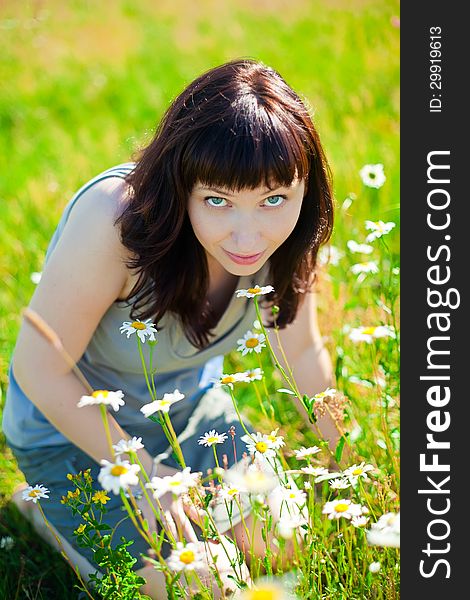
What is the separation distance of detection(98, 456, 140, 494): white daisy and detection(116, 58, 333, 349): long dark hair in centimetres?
53

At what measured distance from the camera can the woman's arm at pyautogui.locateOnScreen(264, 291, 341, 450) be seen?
200cm

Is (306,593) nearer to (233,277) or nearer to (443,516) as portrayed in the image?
(443,516)

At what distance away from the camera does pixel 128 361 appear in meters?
1.80

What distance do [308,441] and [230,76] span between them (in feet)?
3.38

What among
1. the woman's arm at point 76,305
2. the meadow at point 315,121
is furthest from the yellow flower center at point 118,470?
the woman's arm at point 76,305

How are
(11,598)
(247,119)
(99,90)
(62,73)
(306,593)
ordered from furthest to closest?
(62,73) < (99,90) < (11,598) < (247,119) < (306,593)

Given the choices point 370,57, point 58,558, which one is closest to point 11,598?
point 58,558

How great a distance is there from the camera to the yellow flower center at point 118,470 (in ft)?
3.61

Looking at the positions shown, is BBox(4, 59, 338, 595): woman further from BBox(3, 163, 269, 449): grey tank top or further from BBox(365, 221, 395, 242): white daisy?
BBox(365, 221, 395, 242): white daisy

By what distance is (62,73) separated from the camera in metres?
4.84

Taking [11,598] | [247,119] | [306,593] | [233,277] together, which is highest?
[247,119]

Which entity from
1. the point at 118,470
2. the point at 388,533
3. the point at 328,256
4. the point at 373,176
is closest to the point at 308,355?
the point at 328,256

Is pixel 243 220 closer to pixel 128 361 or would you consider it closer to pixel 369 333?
pixel 369 333

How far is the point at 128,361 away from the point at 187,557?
0.72m
